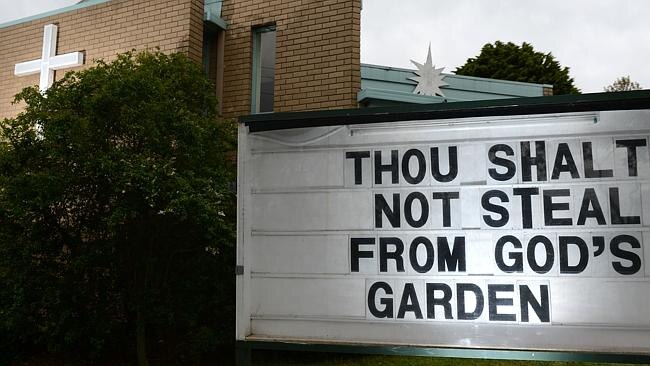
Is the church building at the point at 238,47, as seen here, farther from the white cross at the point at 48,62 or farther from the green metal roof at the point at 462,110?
the green metal roof at the point at 462,110

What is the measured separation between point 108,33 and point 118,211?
5091 mm

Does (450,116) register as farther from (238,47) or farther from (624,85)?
(624,85)

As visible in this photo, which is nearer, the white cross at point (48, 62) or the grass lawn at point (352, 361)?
the grass lawn at point (352, 361)

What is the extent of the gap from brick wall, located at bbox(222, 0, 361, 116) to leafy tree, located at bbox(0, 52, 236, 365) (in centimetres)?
190

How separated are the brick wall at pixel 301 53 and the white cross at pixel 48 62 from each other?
2905 mm

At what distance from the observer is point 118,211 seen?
6.16 m

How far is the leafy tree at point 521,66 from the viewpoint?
3020cm

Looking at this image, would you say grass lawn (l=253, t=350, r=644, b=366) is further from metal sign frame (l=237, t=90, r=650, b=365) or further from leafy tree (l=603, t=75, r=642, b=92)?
leafy tree (l=603, t=75, r=642, b=92)

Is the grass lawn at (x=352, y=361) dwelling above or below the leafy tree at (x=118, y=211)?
below

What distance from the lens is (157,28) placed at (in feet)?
31.4

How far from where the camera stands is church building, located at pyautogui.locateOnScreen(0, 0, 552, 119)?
883 cm

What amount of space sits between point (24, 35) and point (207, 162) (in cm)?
639

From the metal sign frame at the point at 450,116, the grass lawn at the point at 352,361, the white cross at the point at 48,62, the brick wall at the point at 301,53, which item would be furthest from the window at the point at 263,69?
the metal sign frame at the point at 450,116

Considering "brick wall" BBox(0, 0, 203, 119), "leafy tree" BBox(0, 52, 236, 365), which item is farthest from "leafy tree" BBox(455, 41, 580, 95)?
"leafy tree" BBox(0, 52, 236, 365)
